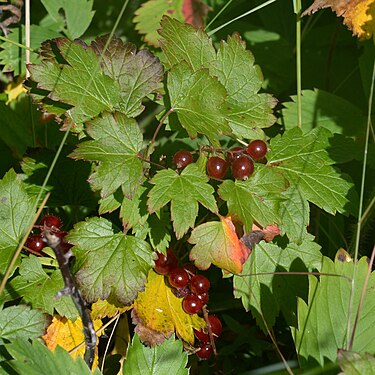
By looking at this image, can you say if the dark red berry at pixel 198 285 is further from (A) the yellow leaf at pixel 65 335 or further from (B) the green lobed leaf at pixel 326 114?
(B) the green lobed leaf at pixel 326 114

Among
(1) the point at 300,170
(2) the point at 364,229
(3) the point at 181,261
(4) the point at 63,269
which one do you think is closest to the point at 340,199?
(1) the point at 300,170

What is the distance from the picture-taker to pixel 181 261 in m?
1.60

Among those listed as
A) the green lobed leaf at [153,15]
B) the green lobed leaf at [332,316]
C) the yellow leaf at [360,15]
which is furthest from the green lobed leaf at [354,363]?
the green lobed leaf at [153,15]

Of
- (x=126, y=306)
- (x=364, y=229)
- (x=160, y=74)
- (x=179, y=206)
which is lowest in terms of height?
(x=126, y=306)

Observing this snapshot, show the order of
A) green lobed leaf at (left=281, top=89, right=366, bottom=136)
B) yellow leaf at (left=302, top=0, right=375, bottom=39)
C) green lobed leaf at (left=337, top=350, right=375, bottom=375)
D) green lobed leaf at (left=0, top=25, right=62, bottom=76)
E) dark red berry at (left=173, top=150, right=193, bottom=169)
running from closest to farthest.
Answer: green lobed leaf at (left=337, top=350, right=375, bottom=375)
dark red berry at (left=173, top=150, right=193, bottom=169)
yellow leaf at (left=302, top=0, right=375, bottom=39)
green lobed leaf at (left=281, top=89, right=366, bottom=136)
green lobed leaf at (left=0, top=25, right=62, bottom=76)

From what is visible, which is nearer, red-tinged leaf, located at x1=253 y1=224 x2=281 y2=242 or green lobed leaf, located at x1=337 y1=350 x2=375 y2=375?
green lobed leaf, located at x1=337 y1=350 x2=375 y2=375

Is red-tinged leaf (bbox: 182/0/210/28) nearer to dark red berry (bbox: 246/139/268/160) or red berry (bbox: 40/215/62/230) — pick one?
dark red berry (bbox: 246/139/268/160)

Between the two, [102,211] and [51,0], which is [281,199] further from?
[51,0]

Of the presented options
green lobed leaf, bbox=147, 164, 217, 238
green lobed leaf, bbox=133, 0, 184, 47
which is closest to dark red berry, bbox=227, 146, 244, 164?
green lobed leaf, bbox=147, 164, 217, 238

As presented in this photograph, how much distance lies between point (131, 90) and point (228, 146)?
511 millimetres

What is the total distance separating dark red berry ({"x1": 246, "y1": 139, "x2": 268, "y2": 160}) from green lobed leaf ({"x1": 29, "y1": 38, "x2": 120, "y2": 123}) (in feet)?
1.01

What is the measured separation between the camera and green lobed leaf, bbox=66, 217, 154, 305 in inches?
54.1

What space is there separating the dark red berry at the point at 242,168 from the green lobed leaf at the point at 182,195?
0.26 feet

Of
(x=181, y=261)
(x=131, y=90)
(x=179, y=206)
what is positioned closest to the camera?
(x=179, y=206)
